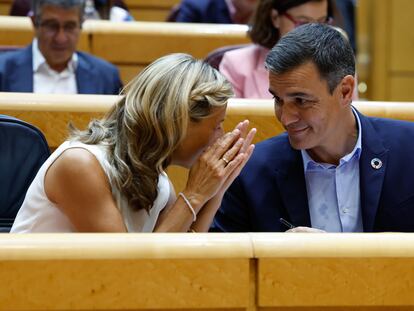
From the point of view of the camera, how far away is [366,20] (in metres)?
3.11

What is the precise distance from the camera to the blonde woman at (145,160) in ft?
3.77

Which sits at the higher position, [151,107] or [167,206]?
[151,107]

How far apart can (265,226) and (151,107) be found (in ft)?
0.76

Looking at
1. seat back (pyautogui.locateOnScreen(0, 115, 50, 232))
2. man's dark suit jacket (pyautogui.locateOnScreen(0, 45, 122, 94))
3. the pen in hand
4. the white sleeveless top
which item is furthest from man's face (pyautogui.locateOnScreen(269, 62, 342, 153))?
man's dark suit jacket (pyautogui.locateOnScreen(0, 45, 122, 94))

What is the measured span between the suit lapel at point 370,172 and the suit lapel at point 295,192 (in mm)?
79

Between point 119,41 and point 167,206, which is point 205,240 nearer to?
point 167,206

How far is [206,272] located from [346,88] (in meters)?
0.46

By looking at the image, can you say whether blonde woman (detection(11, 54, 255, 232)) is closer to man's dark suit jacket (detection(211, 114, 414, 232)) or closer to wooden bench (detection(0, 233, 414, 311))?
man's dark suit jacket (detection(211, 114, 414, 232))

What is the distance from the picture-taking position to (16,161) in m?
1.27

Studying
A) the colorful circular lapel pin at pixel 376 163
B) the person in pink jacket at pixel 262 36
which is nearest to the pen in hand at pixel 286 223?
the colorful circular lapel pin at pixel 376 163

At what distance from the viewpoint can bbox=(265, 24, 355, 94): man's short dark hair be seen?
1212 mm

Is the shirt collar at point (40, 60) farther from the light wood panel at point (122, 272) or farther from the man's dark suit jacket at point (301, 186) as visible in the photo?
the light wood panel at point (122, 272)

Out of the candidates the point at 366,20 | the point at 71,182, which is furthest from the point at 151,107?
the point at 366,20

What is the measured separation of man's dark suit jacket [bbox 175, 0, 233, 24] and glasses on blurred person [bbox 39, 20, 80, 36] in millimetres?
610
